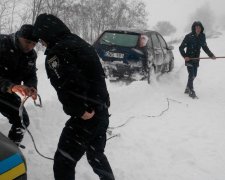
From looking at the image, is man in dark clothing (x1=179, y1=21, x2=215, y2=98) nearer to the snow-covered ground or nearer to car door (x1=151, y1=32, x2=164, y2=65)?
the snow-covered ground

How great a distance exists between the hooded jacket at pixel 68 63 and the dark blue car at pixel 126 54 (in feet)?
18.7

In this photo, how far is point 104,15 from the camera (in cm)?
2838

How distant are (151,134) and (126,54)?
320cm

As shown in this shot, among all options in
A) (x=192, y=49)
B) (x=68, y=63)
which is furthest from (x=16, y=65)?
(x=192, y=49)

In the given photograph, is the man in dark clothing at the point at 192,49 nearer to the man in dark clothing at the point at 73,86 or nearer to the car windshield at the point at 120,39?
the car windshield at the point at 120,39

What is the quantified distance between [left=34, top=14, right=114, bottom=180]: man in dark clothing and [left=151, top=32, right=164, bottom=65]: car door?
Answer: 634 cm

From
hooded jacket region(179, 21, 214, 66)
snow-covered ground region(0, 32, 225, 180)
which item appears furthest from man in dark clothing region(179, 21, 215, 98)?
snow-covered ground region(0, 32, 225, 180)

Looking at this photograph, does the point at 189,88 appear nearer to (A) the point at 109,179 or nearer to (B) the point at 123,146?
(B) the point at 123,146

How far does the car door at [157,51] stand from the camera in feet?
30.8

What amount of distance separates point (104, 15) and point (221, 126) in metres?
23.2

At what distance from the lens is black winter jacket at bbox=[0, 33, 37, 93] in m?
3.85

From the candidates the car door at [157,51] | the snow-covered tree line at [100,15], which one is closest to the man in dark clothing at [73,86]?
the car door at [157,51]

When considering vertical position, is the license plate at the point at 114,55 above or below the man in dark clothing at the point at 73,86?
below

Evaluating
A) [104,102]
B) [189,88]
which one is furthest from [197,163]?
[189,88]
